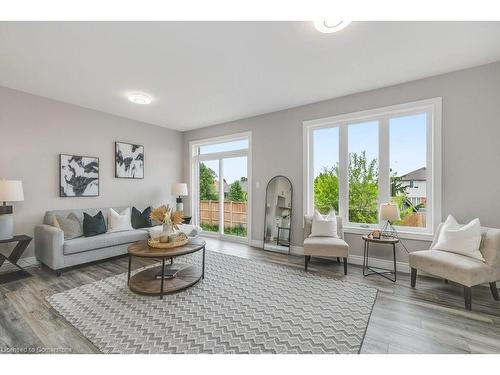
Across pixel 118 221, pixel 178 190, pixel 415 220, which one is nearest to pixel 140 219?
pixel 118 221

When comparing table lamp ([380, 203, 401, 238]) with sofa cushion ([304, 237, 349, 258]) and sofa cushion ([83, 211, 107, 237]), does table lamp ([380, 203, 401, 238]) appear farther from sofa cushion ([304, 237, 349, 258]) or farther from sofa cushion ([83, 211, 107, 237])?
sofa cushion ([83, 211, 107, 237])

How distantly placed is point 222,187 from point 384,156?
333 cm

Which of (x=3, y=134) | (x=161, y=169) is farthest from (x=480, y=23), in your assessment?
(x=3, y=134)

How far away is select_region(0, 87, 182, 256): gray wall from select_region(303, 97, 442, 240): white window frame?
352cm

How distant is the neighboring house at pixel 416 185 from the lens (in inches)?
122

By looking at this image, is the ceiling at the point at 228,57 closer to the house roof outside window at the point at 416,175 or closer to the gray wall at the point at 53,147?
the gray wall at the point at 53,147

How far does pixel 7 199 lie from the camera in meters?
2.84

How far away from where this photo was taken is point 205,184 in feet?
18.5

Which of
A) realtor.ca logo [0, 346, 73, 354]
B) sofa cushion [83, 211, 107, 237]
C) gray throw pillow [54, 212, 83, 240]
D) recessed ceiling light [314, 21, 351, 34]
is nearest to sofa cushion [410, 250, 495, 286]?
recessed ceiling light [314, 21, 351, 34]

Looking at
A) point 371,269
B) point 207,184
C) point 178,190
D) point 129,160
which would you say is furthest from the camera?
point 207,184

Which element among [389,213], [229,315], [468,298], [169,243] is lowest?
[229,315]

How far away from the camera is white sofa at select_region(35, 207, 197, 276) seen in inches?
120

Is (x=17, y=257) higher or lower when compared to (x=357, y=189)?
lower

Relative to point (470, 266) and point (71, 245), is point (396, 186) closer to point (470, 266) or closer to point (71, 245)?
point (470, 266)
